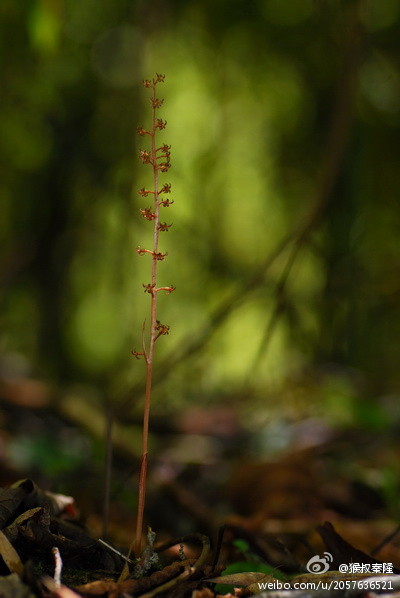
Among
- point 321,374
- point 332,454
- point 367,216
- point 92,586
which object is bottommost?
point 332,454

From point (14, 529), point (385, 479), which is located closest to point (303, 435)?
point (385, 479)

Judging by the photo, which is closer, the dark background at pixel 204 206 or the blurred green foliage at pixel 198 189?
the dark background at pixel 204 206

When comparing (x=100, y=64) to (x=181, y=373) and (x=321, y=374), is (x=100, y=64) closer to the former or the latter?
(x=181, y=373)

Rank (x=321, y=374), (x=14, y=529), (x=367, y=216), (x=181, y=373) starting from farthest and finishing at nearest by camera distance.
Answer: (x=367, y=216) → (x=181, y=373) → (x=321, y=374) → (x=14, y=529)

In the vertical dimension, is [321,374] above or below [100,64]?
below

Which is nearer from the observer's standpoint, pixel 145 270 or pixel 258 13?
pixel 258 13

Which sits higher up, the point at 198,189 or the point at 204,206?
the point at 198,189

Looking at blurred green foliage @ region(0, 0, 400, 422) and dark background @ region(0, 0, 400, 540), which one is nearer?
dark background @ region(0, 0, 400, 540)

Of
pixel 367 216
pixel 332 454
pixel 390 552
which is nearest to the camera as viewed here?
pixel 390 552
